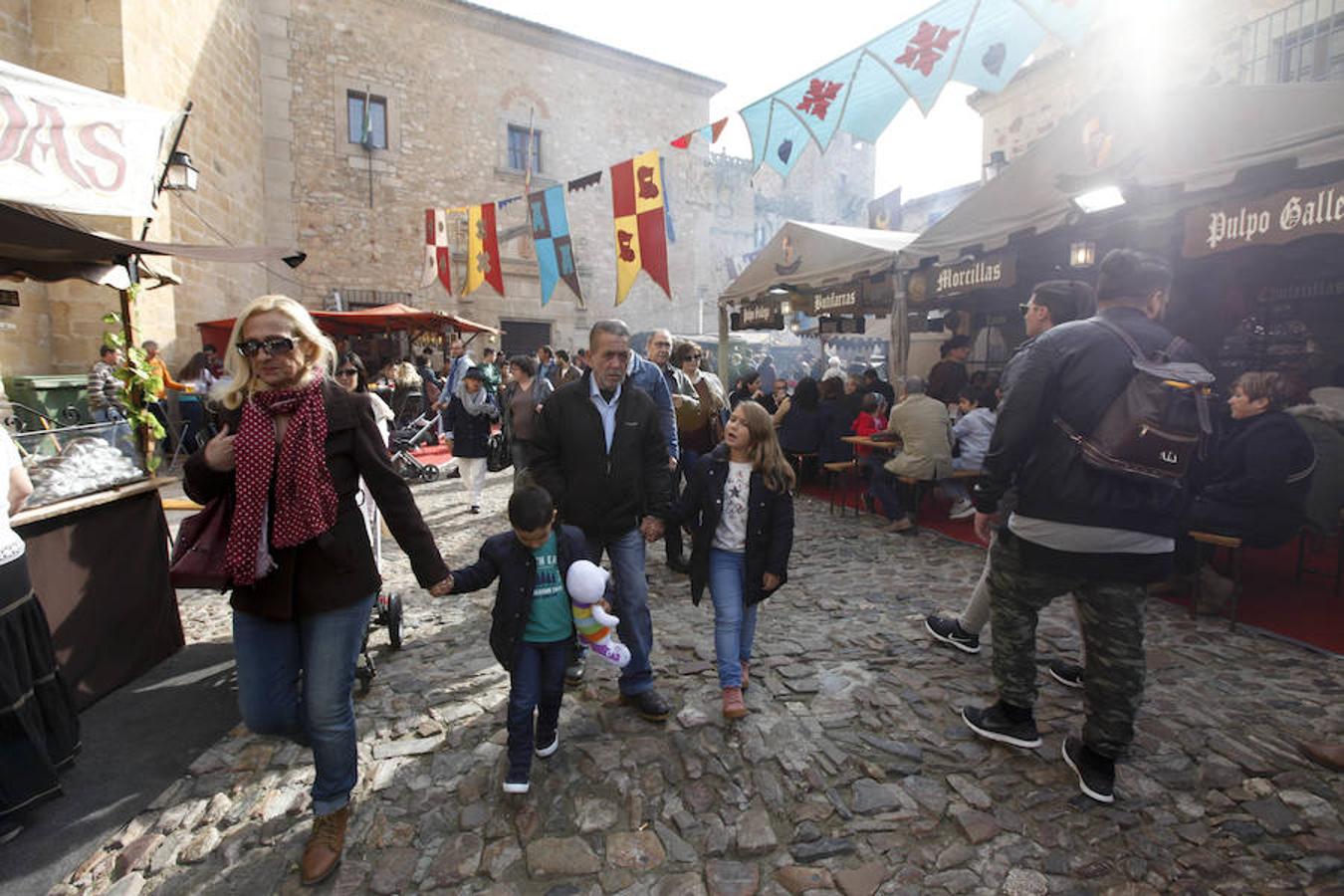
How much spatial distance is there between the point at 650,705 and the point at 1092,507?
6.69 feet

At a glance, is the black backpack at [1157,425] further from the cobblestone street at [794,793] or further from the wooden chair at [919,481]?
the wooden chair at [919,481]

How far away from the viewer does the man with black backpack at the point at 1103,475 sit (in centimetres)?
231

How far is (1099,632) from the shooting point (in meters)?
2.43

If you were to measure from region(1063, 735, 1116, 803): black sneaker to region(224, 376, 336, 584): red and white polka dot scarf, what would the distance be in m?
2.89

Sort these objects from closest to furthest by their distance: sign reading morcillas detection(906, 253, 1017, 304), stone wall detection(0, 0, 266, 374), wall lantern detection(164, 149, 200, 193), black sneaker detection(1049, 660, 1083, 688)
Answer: black sneaker detection(1049, 660, 1083, 688), sign reading morcillas detection(906, 253, 1017, 304), wall lantern detection(164, 149, 200, 193), stone wall detection(0, 0, 266, 374)

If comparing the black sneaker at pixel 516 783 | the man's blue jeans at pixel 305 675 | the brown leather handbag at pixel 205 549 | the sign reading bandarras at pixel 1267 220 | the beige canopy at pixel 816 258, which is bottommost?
the black sneaker at pixel 516 783

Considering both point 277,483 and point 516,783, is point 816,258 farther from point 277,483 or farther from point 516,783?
point 277,483

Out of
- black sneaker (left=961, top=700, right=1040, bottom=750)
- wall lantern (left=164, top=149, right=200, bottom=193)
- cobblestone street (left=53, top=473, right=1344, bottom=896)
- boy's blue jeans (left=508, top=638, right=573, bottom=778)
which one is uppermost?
wall lantern (left=164, top=149, right=200, bottom=193)

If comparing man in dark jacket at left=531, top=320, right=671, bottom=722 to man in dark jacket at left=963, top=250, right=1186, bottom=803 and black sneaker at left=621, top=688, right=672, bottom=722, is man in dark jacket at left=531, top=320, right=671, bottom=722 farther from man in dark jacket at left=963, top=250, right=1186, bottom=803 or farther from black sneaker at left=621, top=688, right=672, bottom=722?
man in dark jacket at left=963, top=250, right=1186, bottom=803

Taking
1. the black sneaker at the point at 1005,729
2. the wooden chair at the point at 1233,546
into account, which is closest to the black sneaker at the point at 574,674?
the black sneaker at the point at 1005,729

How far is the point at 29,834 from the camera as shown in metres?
2.46

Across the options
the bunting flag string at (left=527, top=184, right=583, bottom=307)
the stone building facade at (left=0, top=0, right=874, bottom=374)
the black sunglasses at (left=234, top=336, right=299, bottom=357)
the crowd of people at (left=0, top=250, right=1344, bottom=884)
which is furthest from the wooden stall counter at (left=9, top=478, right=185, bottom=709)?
the stone building facade at (left=0, top=0, right=874, bottom=374)

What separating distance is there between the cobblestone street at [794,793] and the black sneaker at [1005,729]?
0.23 ft

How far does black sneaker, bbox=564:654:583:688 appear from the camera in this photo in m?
3.45
